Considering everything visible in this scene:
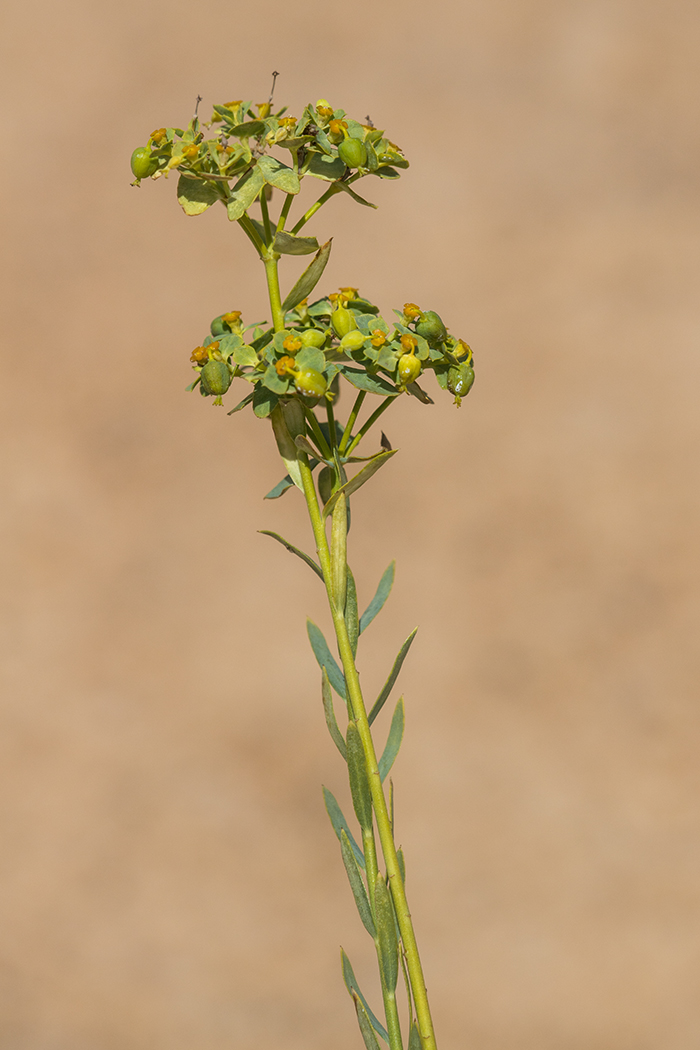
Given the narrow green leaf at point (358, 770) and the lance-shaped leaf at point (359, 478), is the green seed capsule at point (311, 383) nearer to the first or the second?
the lance-shaped leaf at point (359, 478)

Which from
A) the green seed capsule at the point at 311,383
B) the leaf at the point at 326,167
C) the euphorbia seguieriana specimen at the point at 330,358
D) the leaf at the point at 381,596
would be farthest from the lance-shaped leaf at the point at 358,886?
the leaf at the point at 326,167

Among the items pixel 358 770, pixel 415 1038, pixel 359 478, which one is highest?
pixel 359 478

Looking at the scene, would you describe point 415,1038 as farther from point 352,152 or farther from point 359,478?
point 352,152

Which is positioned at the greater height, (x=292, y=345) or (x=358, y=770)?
(x=292, y=345)

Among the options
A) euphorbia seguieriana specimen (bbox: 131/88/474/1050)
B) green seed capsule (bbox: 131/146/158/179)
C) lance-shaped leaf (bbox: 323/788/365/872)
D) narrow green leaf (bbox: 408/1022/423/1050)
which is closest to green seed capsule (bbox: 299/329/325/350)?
euphorbia seguieriana specimen (bbox: 131/88/474/1050)

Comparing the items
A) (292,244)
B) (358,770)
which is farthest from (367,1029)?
(292,244)

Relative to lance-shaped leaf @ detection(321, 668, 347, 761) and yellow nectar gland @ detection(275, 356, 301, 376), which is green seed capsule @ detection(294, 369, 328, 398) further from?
lance-shaped leaf @ detection(321, 668, 347, 761)
